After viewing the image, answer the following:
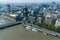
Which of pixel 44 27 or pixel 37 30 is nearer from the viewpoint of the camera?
pixel 37 30

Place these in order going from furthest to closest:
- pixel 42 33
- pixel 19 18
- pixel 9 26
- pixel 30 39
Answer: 1. pixel 19 18
2. pixel 9 26
3. pixel 42 33
4. pixel 30 39

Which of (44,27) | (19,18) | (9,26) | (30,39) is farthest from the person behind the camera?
(19,18)

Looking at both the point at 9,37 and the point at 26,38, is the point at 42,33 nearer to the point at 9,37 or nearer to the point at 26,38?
the point at 26,38

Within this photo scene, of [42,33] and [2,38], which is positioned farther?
[42,33]

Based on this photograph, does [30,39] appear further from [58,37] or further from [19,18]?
[19,18]

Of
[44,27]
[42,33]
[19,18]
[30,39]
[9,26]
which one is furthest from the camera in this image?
[19,18]

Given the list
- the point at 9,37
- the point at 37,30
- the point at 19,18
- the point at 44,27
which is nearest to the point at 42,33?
the point at 37,30

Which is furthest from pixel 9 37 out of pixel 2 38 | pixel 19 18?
pixel 19 18
